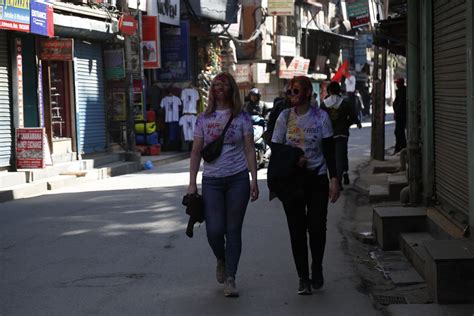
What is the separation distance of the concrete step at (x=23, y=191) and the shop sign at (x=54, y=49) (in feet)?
12.5

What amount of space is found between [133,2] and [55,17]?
19.0 feet

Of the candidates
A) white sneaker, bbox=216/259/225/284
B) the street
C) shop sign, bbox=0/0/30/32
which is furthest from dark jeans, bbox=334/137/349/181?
white sneaker, bbox=216/259/225/284

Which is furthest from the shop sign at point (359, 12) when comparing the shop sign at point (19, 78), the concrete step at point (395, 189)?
the concrete step at point (395, 189)

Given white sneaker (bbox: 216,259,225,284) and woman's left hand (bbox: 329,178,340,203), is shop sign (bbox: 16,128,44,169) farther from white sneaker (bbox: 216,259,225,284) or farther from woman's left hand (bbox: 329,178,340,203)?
woman's left hand (bbox: 329,178,340,203)

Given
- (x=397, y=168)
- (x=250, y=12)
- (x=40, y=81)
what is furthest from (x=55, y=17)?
(x=250, y=12)

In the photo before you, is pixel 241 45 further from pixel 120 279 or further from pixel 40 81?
pixel 120 279

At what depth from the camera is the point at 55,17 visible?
18953 millimetres

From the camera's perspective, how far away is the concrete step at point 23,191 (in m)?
14.7

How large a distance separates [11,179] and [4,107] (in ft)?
7.83

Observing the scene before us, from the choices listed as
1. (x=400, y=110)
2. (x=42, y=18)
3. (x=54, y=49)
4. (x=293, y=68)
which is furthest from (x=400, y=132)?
(x=293, y=68)

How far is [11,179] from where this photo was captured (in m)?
15.9

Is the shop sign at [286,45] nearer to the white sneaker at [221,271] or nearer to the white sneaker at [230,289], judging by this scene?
the white sneaker at [221,271]

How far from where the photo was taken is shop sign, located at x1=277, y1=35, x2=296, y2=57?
131 ft

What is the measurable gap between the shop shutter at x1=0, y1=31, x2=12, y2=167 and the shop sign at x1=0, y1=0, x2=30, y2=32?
992mm
